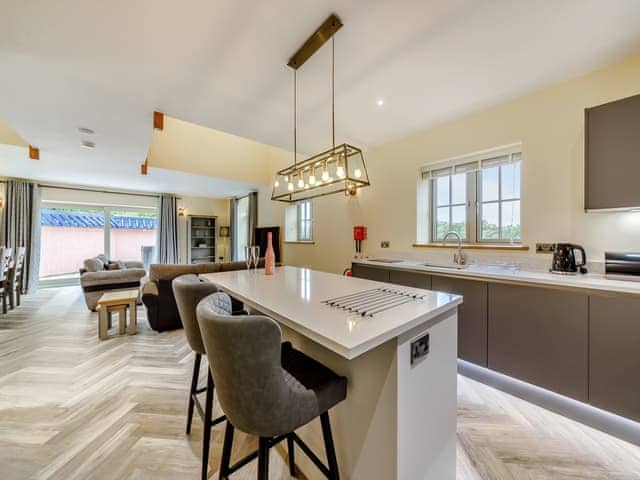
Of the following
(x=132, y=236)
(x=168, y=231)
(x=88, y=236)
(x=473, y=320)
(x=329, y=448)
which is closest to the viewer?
(x=329, y=448)

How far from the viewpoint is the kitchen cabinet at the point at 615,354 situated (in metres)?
1.49

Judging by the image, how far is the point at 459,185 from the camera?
117 inches

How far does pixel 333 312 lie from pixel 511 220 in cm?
245

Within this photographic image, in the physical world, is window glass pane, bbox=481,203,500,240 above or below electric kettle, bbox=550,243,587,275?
above

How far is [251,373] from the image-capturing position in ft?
2.52

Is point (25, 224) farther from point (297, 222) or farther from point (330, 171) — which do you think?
point (330, 171)

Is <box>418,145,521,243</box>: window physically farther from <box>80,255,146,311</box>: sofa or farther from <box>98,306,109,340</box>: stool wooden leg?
<box>80,255,146,311</box>: sofa

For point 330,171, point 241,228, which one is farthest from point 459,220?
point 241,228

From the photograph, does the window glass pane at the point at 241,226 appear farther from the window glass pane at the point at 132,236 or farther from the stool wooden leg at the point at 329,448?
the stool wooden leg at the point at 329,448

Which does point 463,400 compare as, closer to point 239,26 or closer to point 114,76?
A: point 239,26

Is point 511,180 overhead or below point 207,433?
overhead

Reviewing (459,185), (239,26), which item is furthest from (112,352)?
(459,185)

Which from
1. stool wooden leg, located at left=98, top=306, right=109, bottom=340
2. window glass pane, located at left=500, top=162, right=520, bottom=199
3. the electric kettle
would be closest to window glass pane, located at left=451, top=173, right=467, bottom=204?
window glass pane, located at left=500, top=162, right=520, bottom=199

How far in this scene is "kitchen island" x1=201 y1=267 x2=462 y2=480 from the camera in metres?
0.93
